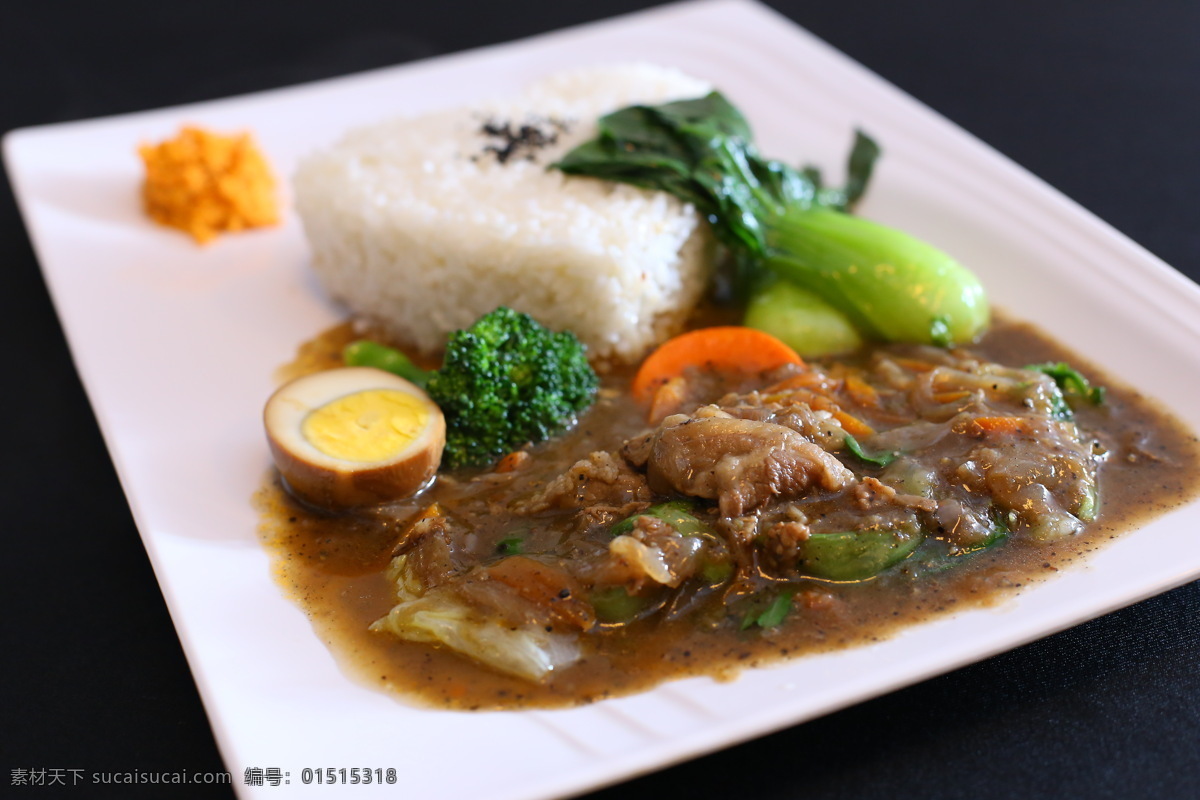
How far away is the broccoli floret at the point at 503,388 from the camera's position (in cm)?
420

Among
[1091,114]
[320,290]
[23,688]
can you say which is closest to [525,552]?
[23,688]

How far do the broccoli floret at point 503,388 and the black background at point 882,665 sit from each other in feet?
4.03

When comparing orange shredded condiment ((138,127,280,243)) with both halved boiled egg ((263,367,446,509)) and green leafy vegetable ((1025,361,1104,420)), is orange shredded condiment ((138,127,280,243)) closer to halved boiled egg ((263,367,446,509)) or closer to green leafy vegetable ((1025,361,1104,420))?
halved boiled egg ((263,367,446,509))

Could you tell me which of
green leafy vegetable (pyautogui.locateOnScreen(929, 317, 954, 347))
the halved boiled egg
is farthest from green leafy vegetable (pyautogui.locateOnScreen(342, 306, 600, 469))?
green leafy vegetable (pyautogui.locateOnScreen(929, 317, 954, 347))

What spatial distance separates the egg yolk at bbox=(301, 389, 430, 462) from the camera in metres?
3.96

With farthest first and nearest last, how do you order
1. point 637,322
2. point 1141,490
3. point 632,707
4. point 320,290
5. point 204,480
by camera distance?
point 320,290 < point 637,322 < point 204,480 < point 1141,490 < point 632,707

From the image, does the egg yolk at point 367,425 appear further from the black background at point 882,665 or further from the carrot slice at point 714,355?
the carrot slice at point 714,355

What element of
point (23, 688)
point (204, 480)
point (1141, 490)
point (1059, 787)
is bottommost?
point (23, 688)

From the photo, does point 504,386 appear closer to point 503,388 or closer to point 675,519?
point 503,388

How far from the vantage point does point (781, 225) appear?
509cm

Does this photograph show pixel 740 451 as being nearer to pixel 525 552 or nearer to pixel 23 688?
pixel 525 552

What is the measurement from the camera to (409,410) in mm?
4133

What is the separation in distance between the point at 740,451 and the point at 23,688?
2404 mm

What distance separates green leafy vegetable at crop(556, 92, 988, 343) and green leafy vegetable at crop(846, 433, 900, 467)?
1.17 m
